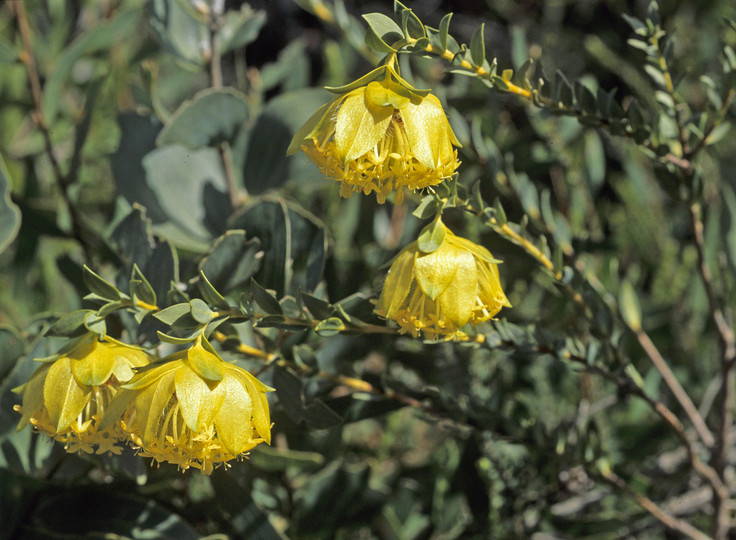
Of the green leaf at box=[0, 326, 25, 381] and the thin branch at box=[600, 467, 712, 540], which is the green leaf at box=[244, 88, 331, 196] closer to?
the green leaf at box=[0, 326, 25, 381]

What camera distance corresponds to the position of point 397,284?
0.37m

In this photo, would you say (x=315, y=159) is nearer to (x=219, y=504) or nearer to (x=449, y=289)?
(x=449, y=289)

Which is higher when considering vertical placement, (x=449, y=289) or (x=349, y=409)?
(x=449, y=289)

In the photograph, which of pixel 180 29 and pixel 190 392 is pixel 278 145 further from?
pixel 190 392

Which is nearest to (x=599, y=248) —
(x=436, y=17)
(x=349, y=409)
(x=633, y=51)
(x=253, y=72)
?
(x=349, y=409)

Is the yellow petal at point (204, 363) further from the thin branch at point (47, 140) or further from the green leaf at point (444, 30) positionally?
the thin branch at point (47, 140)

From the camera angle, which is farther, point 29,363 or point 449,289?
point 29,363

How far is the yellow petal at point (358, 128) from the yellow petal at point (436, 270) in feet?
0.22

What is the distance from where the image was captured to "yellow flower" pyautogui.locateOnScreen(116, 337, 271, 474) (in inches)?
13.6

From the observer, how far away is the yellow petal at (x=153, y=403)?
346 millimetres

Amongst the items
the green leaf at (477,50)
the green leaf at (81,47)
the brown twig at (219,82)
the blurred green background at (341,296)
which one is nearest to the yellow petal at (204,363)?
the blurred green background at (341,296)

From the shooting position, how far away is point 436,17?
1.96m

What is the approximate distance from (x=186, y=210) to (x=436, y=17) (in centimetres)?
147

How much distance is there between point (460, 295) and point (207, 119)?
358mm
